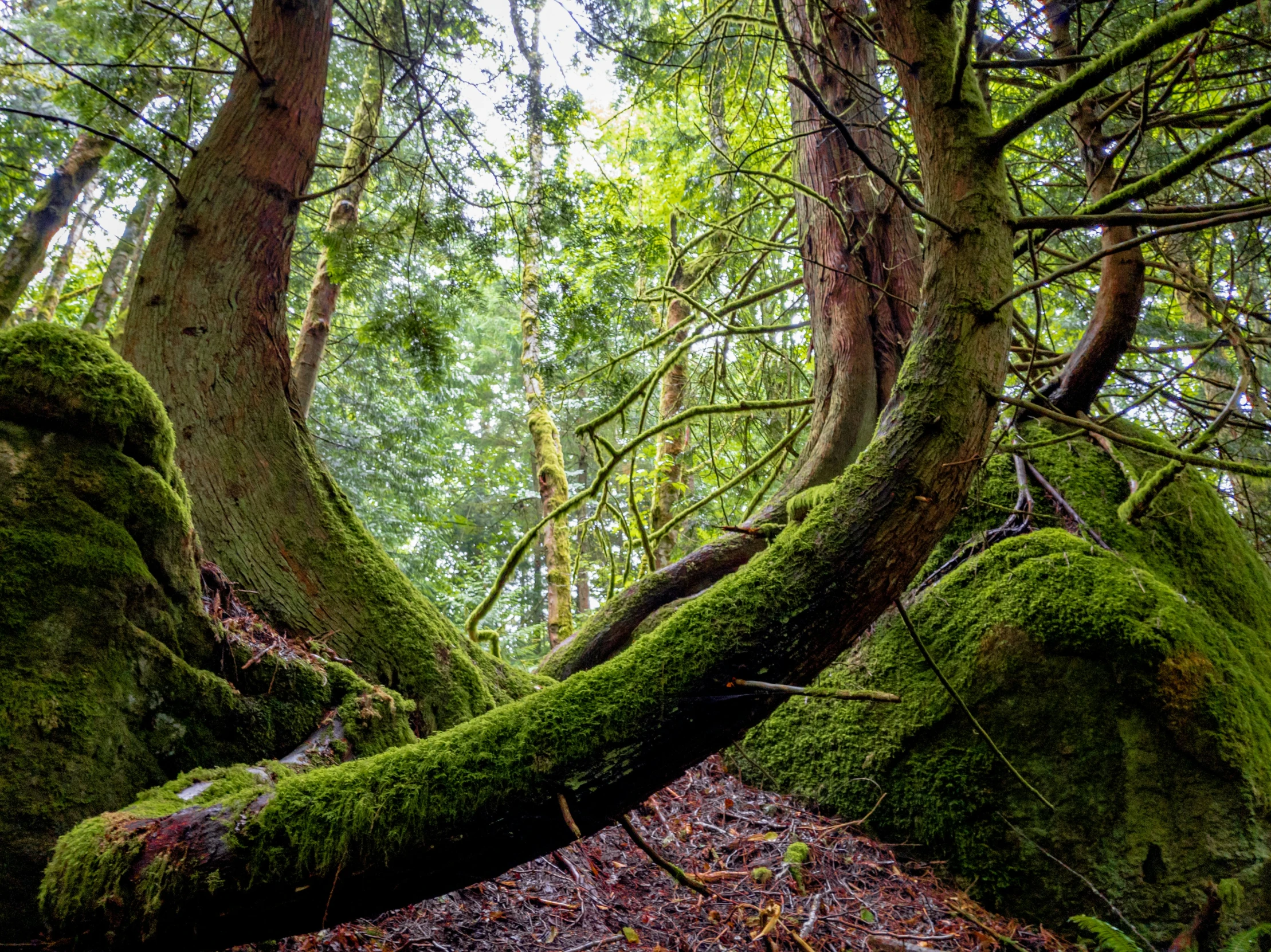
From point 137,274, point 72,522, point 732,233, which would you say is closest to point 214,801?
point 72,522

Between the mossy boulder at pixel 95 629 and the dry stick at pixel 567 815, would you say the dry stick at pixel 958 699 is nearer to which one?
the dry stick at pixel 567 815

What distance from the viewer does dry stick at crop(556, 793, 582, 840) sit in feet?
4.92

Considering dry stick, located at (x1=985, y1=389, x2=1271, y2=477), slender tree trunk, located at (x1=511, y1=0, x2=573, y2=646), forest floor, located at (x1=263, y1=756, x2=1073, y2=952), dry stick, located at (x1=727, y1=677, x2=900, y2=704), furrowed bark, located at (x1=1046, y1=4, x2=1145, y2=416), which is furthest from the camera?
slender tree trunk, located at (x1=511, y1=0, x2=573, y2=646)

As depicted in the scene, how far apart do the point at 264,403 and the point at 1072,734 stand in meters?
4.29

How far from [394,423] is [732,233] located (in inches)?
397

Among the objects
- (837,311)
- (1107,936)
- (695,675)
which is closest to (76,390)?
(695,675)

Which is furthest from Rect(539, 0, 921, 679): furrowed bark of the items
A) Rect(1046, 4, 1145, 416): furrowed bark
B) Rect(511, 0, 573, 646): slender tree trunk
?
Rect(511, 0, 573, 646): slender tree trunk

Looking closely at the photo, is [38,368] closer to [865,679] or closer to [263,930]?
[263,930]

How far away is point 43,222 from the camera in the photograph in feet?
22.7

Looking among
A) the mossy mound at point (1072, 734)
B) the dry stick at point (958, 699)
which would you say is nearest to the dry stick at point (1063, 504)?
the mossy mound at point (1072, 734)

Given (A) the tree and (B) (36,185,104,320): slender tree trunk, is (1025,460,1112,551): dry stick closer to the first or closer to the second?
(A) the tree

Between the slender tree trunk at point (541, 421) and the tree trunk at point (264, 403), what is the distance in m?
3.04

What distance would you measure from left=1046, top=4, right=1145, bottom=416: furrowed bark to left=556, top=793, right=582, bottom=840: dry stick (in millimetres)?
3667

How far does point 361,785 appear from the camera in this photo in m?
1.55
